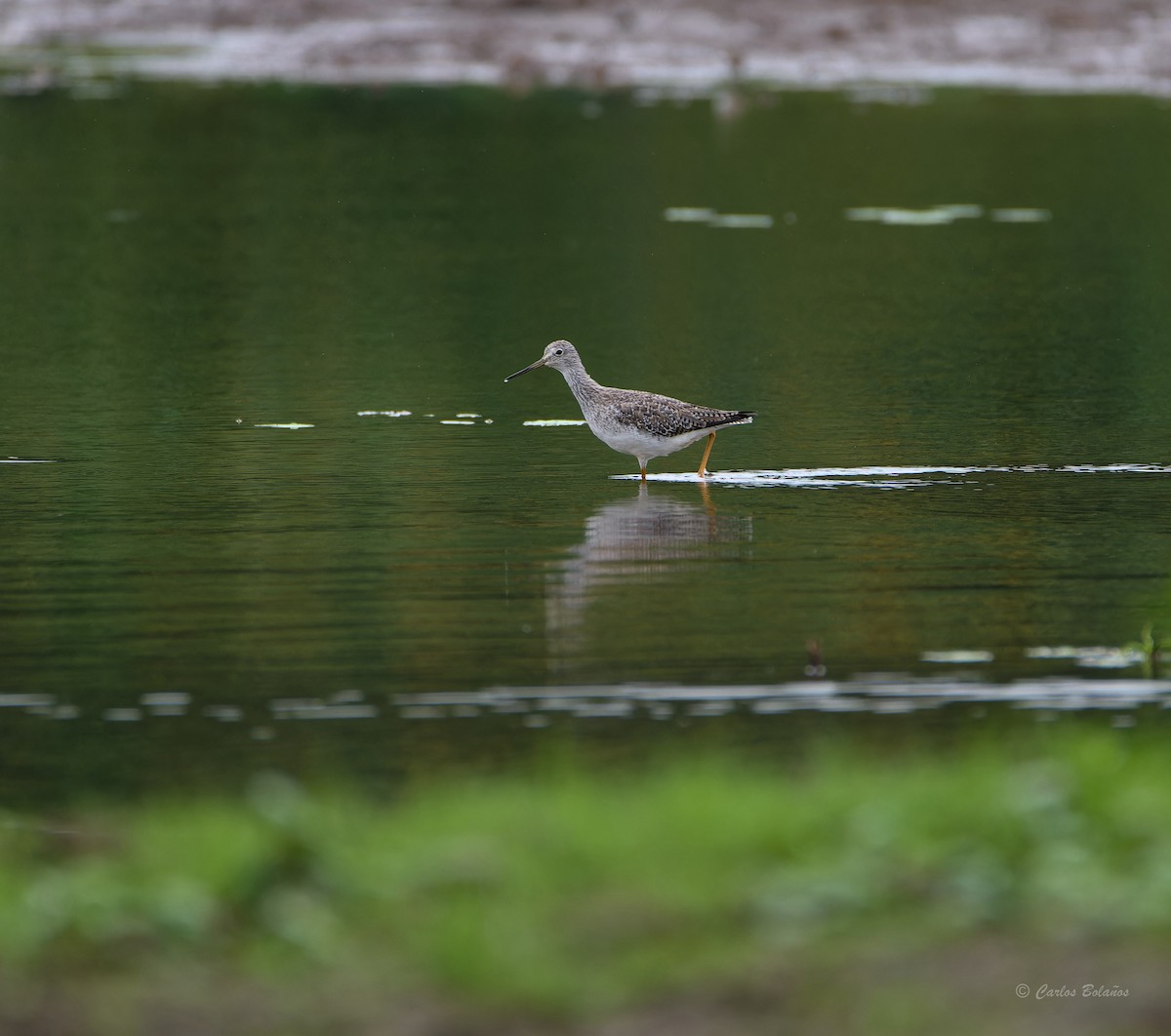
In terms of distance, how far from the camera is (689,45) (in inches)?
2147

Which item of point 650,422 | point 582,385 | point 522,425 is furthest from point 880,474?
point 522,425

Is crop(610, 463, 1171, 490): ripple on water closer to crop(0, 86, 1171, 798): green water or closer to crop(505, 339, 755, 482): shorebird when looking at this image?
crop(0, 86, 1171, 798): green water

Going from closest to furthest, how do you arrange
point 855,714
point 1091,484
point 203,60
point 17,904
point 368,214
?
point 17,904
point 855,714
point 1091,484
point 368,214
point 203,60

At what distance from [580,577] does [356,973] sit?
23.2ft

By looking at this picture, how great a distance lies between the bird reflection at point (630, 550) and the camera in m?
13.0

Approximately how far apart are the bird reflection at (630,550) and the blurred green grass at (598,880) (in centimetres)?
348

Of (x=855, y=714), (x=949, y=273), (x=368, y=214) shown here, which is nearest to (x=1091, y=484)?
(x=855, y=714)

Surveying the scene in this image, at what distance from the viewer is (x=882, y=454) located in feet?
60.1

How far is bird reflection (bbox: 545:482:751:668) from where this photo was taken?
1295cm

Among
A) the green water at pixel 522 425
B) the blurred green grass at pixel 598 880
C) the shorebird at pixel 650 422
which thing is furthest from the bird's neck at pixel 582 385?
the blurred green grass at pixel 598 880

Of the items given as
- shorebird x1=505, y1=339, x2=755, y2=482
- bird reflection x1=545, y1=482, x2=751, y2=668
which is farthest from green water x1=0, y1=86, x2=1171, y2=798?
shorebird x1=505, y1=339, x2=755, y2=482

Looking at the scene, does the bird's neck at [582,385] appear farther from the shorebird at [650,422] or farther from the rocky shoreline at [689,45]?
the rocky shoreline at [689,45]

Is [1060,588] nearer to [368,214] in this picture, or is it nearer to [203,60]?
[368,214]

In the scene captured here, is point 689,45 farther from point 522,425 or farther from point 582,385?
point 582,385
